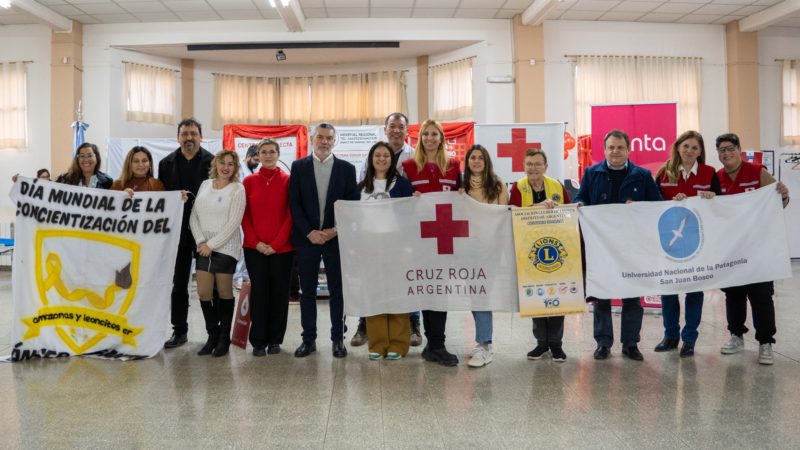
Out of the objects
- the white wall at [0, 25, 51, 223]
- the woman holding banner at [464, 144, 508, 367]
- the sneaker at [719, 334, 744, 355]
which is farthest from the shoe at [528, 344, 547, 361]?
→ the white wall at [0, 25, 51, 223]

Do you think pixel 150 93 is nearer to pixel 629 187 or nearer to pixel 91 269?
pixel 91 269

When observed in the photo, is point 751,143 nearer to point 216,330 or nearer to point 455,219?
point 455,219

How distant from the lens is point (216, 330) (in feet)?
11.0

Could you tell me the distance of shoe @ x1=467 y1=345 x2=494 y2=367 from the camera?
9.93 feet

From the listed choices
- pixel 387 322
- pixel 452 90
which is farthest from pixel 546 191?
pixel 452 90

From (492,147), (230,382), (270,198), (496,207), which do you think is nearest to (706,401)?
(496,207)

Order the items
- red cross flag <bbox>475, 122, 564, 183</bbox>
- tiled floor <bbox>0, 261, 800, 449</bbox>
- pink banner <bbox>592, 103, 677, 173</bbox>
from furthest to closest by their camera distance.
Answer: red cross flag <bbox>475, 122, 564, 183</bbox> → pink banner <bbox>592, 103, 677, 173</bbox> → tiled floor <bbox>0, 261, 800, 449</bbox>

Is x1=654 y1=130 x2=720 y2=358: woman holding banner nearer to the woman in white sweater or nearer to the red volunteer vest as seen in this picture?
the red volunteer vest

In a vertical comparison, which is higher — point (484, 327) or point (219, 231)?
point (219, 231)

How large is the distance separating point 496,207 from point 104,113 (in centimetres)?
764

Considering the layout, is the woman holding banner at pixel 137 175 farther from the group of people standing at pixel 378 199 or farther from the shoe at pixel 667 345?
the shoe at pixel 667 345

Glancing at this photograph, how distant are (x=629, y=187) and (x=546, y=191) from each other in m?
0.45

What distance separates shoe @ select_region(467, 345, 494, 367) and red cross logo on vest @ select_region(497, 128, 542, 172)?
2.66 meters

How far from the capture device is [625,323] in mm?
3213
